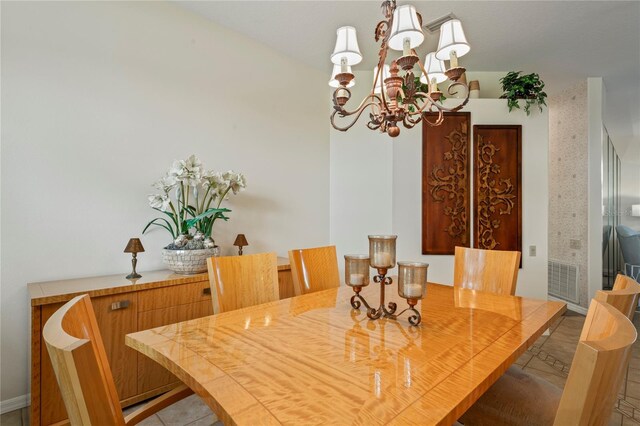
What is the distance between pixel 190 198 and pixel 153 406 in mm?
1888

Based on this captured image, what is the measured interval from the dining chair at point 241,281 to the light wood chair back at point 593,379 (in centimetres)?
130

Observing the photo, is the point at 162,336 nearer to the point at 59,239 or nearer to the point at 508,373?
the point at 508,373

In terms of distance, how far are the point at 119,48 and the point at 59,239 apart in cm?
141

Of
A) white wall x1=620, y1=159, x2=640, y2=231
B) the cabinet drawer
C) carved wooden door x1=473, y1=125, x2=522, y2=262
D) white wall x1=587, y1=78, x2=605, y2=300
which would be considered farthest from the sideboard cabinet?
white wall x1=620, y1=159, x2=640, y2=231

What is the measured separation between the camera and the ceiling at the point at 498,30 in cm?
266

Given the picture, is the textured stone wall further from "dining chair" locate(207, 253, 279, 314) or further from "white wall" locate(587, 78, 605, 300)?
"dining chair" locate(207, 253, 279, 314)

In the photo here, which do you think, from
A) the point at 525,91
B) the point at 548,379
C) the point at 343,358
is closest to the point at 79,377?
the point at 343,358

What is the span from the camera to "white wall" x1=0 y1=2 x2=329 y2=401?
6.41 ft

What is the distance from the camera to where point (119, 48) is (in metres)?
2.35

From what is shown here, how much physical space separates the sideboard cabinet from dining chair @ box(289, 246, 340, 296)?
720mm

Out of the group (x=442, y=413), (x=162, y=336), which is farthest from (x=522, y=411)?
(x=162, y=336)

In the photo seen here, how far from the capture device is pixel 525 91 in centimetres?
322

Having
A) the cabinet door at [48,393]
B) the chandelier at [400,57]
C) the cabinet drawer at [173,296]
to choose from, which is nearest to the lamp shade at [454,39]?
the chandelier at [400,57]

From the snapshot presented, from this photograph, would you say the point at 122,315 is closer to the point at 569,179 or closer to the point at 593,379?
the point at 593,379
